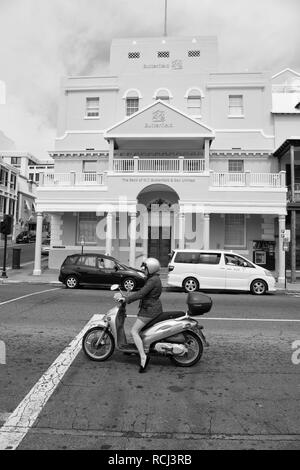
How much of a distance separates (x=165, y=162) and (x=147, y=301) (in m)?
16.6

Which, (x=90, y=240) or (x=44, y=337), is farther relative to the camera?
(x=90, y=240)

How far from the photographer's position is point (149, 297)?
586 cm

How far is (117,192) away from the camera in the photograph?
68.6ft

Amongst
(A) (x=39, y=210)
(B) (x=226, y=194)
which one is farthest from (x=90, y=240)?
(B) (x=226, y=194)

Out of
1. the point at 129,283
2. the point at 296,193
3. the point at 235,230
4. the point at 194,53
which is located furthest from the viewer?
the point at 194,53

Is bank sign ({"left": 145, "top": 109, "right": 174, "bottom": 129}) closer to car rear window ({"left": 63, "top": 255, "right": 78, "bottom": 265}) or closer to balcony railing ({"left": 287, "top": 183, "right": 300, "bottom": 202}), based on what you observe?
balcony railing ({"left": 287, "top": 183, "right": 300, "bottom": 202})

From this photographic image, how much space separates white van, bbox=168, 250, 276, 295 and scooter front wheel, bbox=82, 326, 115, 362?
10026 millimetres

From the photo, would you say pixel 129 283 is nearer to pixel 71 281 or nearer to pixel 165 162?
pixel 71 281

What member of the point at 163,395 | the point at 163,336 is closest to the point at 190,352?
the point at 163,336

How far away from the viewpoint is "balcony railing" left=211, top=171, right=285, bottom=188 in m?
20.4

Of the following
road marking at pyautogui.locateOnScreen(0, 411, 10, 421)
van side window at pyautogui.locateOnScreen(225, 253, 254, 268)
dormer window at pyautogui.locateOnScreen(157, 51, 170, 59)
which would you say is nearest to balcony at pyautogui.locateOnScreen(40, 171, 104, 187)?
van side window at pyautogui.locateOnScreen(225, 253, 254, 268)

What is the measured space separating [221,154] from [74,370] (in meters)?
19.8
